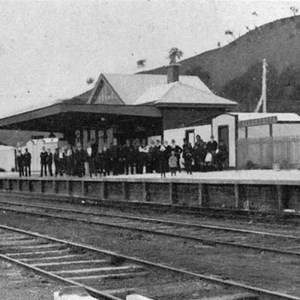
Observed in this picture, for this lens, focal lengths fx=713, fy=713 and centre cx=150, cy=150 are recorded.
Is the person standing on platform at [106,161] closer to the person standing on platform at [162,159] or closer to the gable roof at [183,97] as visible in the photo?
the person standing on platform at [162,159]

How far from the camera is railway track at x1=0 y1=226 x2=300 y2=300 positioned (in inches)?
288

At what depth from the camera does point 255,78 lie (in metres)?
93.2

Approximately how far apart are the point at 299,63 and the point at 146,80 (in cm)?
5742

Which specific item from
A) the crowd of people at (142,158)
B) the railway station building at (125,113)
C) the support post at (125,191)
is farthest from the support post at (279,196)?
the railway station building at (125,113)

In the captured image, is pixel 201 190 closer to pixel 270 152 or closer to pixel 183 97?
pixel 270 152

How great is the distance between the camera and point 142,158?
28.8m

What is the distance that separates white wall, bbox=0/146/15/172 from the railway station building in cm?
1426

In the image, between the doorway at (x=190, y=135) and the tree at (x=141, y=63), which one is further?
the tree at (x=141, y=63)

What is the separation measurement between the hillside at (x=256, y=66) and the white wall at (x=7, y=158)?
28434mm

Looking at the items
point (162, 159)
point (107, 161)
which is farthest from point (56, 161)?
point (162, 159)

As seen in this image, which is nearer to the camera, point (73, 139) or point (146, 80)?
point (73, 139)

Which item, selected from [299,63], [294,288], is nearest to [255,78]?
[299,63]

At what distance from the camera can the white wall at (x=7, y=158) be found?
61944mm

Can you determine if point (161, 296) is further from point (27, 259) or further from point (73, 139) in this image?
point (73, 139)
